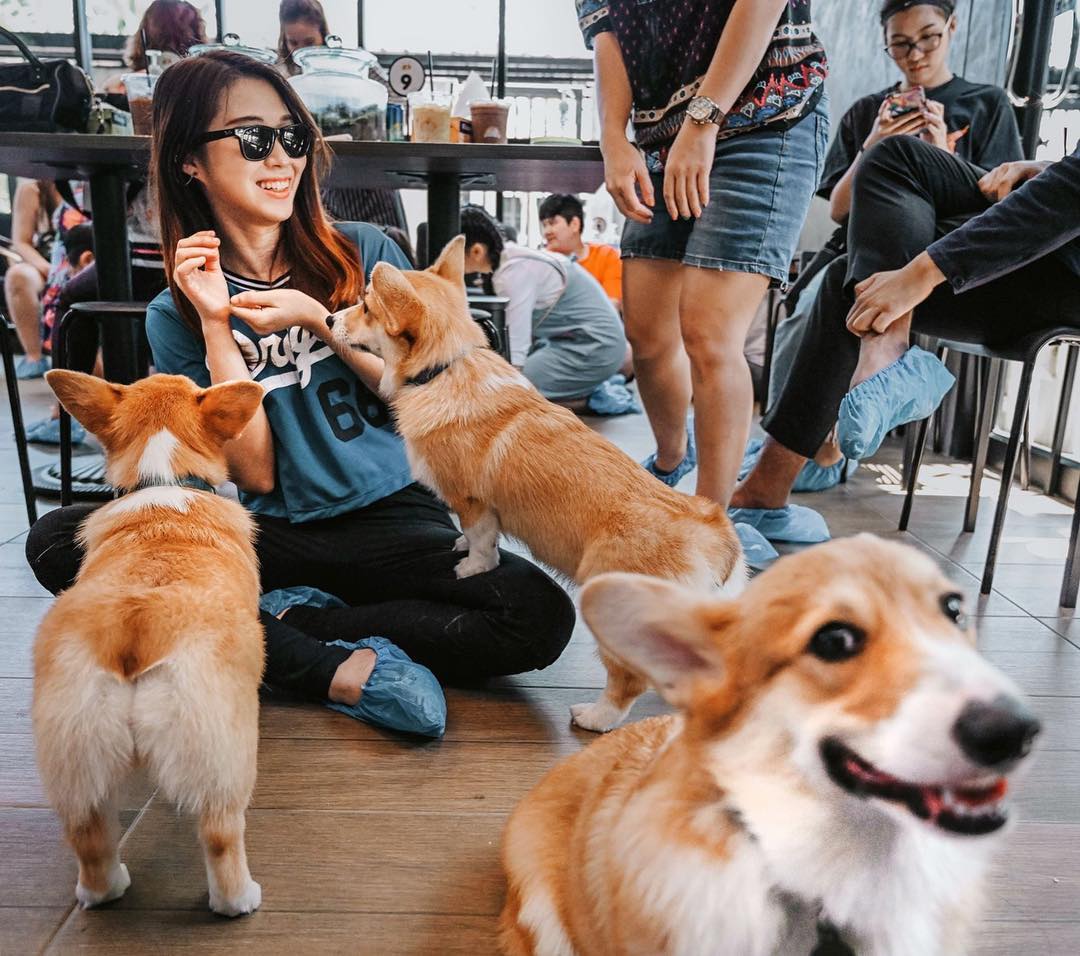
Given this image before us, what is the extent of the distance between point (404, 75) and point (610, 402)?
2.36 metres

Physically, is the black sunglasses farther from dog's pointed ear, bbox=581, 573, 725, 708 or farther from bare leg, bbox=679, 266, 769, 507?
dog's pointed ear, bbox=581, 573, 725, 708

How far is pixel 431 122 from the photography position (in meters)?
2.46

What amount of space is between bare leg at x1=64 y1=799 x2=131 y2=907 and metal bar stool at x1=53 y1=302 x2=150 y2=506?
1.59 metres

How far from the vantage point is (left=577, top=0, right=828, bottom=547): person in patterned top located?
200cm

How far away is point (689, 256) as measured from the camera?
82.3 inches

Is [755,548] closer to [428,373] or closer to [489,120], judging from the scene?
[428,373]

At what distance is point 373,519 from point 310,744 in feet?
1.70

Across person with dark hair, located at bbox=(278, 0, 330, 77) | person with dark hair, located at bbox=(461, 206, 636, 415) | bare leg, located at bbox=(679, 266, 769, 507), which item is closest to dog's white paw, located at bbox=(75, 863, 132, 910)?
bare leg, located at bbox=(679, 266, 769, 507)

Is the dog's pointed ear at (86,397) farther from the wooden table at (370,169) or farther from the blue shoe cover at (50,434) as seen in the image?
the blue shoe cover at (50,434)

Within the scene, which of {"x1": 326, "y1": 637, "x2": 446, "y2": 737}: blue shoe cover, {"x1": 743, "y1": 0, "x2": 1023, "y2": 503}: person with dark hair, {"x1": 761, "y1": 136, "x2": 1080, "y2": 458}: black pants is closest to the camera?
{"x1": 326, "y1": 637, "x2": 446, "y2": 737}: blue shoe cover

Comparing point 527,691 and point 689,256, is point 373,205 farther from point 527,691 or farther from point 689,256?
point 527,691

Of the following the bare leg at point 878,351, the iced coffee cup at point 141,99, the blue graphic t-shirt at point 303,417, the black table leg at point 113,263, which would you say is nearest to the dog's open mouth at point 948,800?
the blue graphic t-shirt at point 303,417

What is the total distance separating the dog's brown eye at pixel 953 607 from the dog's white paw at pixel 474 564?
1149 millimetres

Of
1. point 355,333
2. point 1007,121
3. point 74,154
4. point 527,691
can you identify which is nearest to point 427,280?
point 355,333
